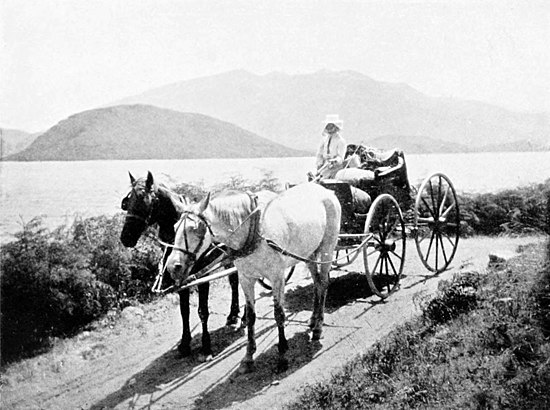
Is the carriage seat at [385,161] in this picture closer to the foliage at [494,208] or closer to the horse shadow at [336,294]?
the horse shadow at [336,294]

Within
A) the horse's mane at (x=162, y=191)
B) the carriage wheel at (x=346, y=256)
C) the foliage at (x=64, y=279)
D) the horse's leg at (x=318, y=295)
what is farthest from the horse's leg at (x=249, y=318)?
the carriage wheel at (x=346, y=256)

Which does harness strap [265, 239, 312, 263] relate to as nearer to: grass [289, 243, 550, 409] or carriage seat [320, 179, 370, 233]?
grass [289, 243, 550, 409]

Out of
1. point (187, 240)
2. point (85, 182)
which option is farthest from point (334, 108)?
point (187, 240)

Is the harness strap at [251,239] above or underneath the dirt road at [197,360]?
above

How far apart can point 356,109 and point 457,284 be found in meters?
34.2

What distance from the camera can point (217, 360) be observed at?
7238mm

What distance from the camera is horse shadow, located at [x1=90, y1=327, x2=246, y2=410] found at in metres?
6.47

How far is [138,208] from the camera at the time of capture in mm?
6832

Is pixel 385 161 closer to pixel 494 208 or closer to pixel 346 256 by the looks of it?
pixel 346 256

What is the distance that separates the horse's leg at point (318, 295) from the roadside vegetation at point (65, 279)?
2.64 m

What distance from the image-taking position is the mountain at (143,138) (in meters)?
28.6

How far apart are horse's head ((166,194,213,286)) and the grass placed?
2075 mm

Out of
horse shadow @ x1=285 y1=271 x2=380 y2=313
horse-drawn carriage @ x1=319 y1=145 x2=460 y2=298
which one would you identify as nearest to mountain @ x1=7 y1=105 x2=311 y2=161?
horse shadow @ x1=285 y1=271 x2=380 y2=313

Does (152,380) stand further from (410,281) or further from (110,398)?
(410,281)
